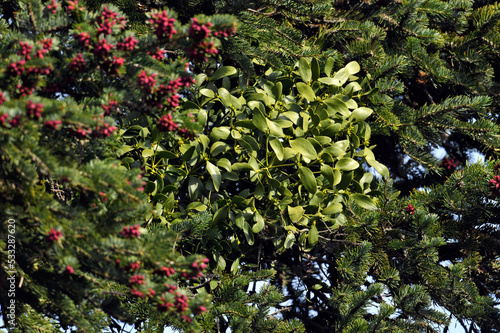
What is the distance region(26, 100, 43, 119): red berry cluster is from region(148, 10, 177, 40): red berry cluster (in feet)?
0.98

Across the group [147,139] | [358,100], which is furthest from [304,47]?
[147,139]

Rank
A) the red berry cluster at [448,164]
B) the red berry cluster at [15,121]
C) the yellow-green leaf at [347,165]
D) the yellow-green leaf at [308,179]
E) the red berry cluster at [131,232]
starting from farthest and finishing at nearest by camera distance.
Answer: the red berry cluster at [448,164]
the yellow-green leaf at [347,165]
the yellow-green leaf at [308,179]
the red berry cluster at [131,232]
the red berry cluster at [15,121]

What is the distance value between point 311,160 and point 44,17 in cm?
96

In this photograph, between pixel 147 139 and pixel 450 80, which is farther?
pixel 450 80

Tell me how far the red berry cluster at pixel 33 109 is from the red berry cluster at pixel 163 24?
0.98ft

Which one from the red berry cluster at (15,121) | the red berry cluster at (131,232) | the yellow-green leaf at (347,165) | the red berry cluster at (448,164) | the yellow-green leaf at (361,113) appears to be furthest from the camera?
the red berry cluster at (448,164)

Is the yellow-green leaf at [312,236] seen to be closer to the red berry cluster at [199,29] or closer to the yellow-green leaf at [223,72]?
the yellow-green leaf at [223,72]

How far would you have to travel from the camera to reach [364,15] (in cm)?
226

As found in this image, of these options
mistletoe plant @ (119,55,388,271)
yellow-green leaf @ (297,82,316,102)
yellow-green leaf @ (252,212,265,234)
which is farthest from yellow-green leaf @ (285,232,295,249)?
yellow-green leaf @ (297,82,316,102)


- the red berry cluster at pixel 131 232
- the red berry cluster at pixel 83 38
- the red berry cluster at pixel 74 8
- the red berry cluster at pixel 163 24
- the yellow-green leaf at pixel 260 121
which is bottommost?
the red berry cluster at pixel 131 232

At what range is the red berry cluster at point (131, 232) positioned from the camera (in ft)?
3.82

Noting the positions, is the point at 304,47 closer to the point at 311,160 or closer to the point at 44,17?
the point at 311,160

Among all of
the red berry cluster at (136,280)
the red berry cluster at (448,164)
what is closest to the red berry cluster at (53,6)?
the red berry cluster at (136,280)

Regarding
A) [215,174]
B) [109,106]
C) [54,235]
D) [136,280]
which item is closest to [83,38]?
[109,106]
